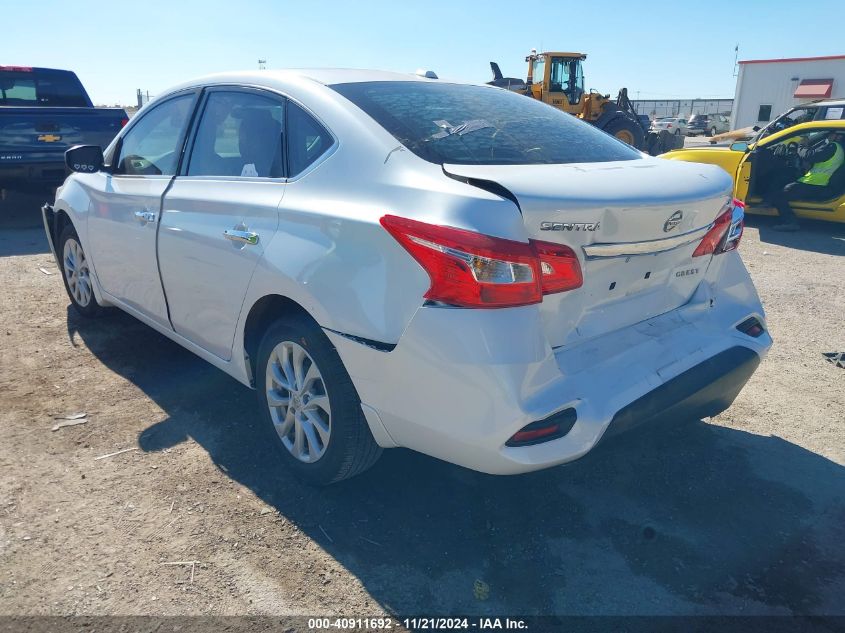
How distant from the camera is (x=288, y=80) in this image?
2.94 m

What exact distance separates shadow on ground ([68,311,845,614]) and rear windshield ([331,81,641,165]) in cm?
117

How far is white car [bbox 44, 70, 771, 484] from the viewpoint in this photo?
2.11m

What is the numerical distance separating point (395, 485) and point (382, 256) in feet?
3.87

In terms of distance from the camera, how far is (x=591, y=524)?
268cm

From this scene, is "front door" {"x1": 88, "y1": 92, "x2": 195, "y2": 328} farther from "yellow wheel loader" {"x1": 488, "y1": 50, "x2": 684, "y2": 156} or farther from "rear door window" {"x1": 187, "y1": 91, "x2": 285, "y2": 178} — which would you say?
"yellow wheel loader" {"x1": 488, "y1": 50, "x2": 684, "y2": 156}

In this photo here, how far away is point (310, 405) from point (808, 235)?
8.56m

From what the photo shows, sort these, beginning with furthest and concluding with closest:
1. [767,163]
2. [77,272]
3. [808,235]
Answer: [767,163], [808,235], [77,272]

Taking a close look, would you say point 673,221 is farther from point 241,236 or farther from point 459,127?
point 241,236

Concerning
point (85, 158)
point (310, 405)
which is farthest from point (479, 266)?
point (85, 158)

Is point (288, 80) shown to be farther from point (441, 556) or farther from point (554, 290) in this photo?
point (441, 556)

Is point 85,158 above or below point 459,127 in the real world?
below

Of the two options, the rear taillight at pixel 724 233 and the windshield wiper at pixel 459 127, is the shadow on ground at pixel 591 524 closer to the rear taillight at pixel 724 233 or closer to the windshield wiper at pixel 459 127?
the rear taillight at pixel 724 233

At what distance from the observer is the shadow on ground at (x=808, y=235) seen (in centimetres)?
822

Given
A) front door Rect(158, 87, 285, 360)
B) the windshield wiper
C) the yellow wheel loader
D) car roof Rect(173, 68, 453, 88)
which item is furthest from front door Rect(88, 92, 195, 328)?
the yellow wheel loader
